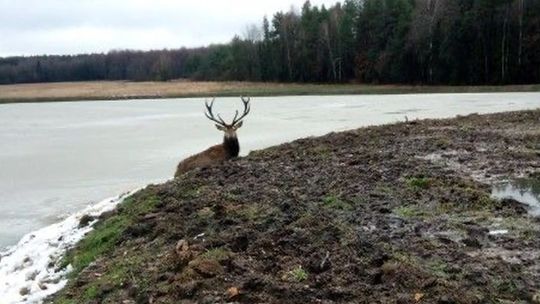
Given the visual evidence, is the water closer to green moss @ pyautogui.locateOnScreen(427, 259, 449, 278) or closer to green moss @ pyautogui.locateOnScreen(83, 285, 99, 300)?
green moss @ pyautogui.locateOnScreen(83, 285, 99, 300)

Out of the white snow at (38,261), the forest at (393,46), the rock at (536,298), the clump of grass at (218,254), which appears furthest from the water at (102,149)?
the forest at (393,46)

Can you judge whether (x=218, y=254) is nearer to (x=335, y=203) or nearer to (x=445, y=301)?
(x=335, y=203)

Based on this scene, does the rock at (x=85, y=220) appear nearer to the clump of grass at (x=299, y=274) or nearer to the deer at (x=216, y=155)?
the deer at (x=216, y=155)

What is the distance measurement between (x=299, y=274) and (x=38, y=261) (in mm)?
4688

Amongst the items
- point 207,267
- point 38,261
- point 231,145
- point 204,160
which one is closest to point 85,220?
point 38,261

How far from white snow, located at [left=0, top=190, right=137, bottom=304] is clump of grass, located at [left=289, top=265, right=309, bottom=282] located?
3.00m

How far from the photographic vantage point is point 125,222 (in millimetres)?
9234

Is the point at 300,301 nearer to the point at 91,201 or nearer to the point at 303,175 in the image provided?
the point at 303,175

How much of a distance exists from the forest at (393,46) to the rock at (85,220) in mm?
44099

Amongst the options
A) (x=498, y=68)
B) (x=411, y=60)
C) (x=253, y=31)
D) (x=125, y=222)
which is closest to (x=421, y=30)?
(x=411, y=60)

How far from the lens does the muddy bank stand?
17.4 ft

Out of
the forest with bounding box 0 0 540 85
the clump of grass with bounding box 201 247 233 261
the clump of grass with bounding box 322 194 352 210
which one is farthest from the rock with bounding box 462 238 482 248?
the forest with bounding box 0 0 540 85

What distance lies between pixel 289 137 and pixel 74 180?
737 centimetres

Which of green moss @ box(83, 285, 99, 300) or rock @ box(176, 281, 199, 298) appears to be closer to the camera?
rock @ box(176, 281, 199, 298)
